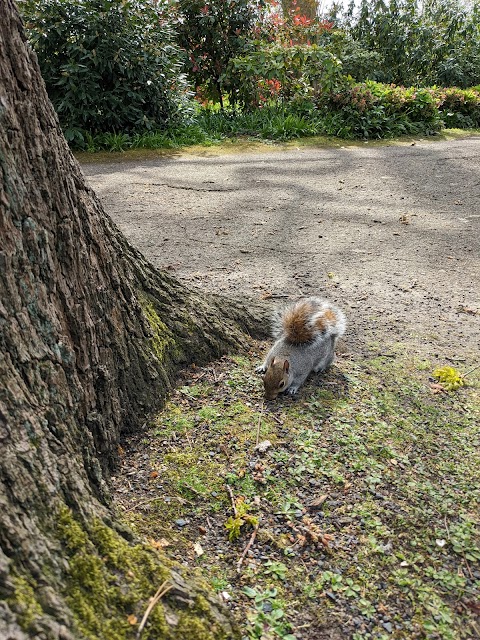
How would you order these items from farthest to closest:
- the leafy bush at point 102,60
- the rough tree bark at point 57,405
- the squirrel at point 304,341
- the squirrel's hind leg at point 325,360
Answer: the leafy bush at point 102,60
the squirrel's hind leg at point 325,360
the squirrel at point 304,341
the rough tree bark at point 57,405

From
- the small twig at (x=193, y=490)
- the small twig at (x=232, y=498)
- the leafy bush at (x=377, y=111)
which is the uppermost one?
the leafy bush at (x=377, y=111)

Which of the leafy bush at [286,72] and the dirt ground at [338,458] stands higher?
the leafy bush at [286,72]

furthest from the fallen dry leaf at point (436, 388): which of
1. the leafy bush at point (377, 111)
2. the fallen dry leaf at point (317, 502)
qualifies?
the leafy bush at point (377, 111)

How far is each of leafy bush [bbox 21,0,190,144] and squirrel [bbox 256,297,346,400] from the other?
650 centimetres

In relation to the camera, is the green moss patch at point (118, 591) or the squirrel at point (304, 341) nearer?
the green moss patch at point (118, 591)

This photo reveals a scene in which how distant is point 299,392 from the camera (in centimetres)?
287

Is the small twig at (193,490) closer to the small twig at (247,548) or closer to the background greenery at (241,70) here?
the small twig at (247,548)

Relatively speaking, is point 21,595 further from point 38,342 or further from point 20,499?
point 38,342

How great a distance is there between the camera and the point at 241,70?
10422 millimetres

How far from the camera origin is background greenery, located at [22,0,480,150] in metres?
8.46

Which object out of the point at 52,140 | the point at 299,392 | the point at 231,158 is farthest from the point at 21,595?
the point at 231,158

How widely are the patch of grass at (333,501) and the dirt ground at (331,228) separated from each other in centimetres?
86

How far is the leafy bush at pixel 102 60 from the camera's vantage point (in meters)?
8.29

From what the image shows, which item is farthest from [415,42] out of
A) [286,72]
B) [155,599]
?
[155,599]
